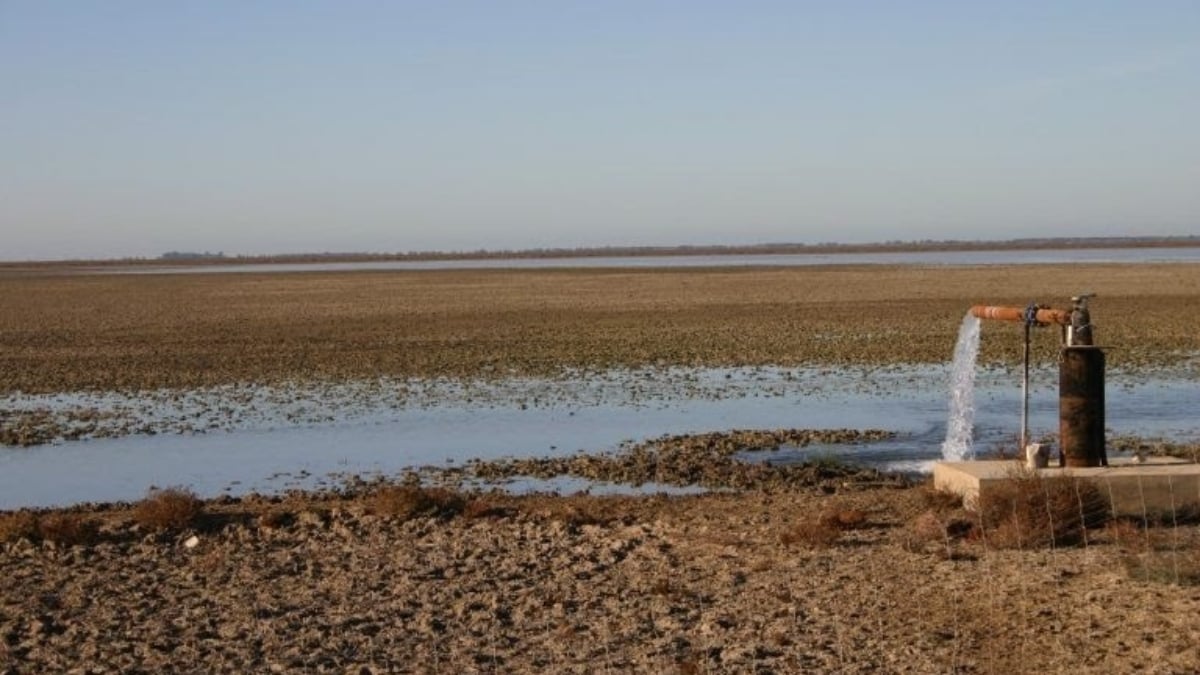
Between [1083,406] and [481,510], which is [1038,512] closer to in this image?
[1083,406]

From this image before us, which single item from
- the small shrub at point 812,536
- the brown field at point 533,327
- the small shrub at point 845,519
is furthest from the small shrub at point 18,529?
the brown field at point 533,327

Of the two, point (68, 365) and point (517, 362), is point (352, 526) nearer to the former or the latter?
point (517, 362)

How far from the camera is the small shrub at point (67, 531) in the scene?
14.5 meters

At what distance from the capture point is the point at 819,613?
11.1 meters

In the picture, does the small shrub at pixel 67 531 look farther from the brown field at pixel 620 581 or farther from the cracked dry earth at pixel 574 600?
the cracked dry earth at pixel 574 600

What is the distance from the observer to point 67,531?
1455cm

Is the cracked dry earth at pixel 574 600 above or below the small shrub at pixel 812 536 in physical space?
below

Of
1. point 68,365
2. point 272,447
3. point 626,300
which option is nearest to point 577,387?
point 272,447

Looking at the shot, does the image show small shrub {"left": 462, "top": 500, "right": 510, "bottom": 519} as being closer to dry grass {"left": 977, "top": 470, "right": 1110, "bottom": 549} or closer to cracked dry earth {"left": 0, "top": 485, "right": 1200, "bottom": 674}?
cracked dry earth {"left": 0, "top": 485, "right": 1200, "bottom": 674}

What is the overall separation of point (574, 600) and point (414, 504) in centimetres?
404

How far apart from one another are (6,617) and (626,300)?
51.4 m

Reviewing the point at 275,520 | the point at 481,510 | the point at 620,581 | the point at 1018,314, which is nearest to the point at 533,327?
the point at 481,510

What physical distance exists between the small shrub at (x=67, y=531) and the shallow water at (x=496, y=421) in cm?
340

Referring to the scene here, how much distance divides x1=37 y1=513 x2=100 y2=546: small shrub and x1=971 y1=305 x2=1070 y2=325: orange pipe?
31.0ft
